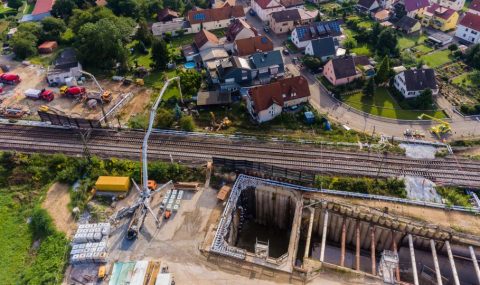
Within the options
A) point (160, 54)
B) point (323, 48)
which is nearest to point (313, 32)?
point (323, 48)

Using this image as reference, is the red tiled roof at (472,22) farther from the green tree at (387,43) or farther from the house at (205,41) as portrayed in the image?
the house at (205,41)

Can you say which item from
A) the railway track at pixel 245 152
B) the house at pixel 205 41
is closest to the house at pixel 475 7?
the railway track at pixel 245 152

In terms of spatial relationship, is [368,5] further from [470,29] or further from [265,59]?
[265,59]

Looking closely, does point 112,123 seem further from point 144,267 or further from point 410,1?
point 410,1

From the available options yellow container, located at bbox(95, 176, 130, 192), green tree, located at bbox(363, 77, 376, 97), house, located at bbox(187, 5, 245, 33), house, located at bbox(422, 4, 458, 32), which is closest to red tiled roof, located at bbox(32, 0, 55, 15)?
house, located at bbox(187, 5, 245, 33)

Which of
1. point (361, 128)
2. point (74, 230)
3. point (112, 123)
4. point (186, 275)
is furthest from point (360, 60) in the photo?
point (74, 230)

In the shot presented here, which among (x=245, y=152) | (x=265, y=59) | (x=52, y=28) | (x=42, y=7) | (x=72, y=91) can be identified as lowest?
(x=245, y=152)
